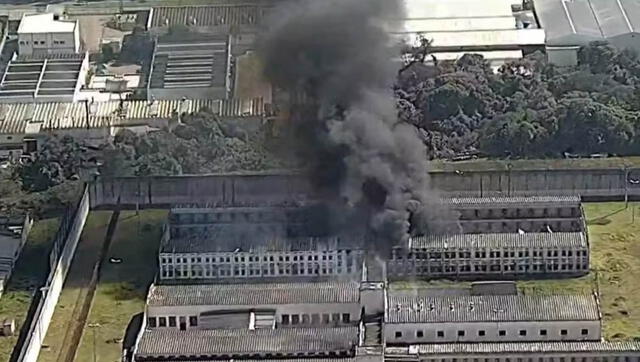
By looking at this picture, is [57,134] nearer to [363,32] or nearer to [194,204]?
[194,204]

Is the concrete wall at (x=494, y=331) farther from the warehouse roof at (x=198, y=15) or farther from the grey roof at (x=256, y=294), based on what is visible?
the warehouse roof at (x=198, y=15)

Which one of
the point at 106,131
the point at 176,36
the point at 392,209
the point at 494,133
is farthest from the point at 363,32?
the point at 176,36

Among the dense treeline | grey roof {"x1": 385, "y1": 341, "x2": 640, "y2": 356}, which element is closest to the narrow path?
grey roof {"x1": 385, "y1": 341, "x2": 640, "y2": 356}

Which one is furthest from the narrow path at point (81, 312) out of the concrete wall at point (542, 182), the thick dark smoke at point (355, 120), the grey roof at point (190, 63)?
the grey roof at point (190, 63)

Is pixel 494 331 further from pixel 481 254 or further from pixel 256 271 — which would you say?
pixel 256 271

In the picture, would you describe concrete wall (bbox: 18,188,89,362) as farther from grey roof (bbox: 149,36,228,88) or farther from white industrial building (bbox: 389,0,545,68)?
white industrial building (bbox: 389,0,545,68)
